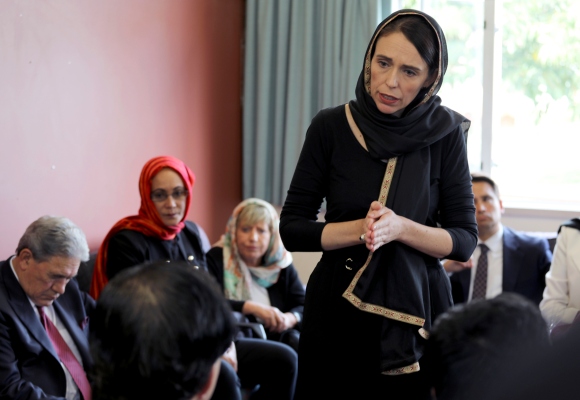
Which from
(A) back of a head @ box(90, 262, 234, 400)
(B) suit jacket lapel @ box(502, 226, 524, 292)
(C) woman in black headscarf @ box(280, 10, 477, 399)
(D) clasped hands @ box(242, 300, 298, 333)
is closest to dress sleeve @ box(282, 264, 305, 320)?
(D) clasped hands @ box(242, 300, 298, 333)

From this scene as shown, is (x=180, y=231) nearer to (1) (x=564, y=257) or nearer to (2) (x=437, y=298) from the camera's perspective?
(1) (x=564, y=257)

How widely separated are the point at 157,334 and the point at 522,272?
308 centimetres

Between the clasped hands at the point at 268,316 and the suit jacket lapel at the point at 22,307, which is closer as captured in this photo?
the suit jacket lapel at the point at 22,307

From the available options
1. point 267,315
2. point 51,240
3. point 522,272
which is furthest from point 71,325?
point 522,272

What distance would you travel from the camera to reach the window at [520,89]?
5.05m

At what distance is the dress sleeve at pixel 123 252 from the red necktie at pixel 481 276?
165cm

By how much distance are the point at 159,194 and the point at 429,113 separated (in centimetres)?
195

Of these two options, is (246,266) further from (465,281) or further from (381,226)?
(381,226)

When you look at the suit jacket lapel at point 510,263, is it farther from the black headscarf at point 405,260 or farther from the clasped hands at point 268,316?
the black headscarf at point 405,260

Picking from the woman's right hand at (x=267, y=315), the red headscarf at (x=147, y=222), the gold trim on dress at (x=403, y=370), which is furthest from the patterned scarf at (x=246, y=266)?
the gold trim on dress at (x=403, y=370)

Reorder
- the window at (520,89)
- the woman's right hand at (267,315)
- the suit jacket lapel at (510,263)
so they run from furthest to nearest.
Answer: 1. the window at (520,89)
2. the suit jacket lapel at (510,263)
3. the woman's right hand at (267,315)

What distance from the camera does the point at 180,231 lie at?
145 inches

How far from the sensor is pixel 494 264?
3.94 metres

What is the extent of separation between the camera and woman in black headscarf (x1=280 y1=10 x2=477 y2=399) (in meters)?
1.79
